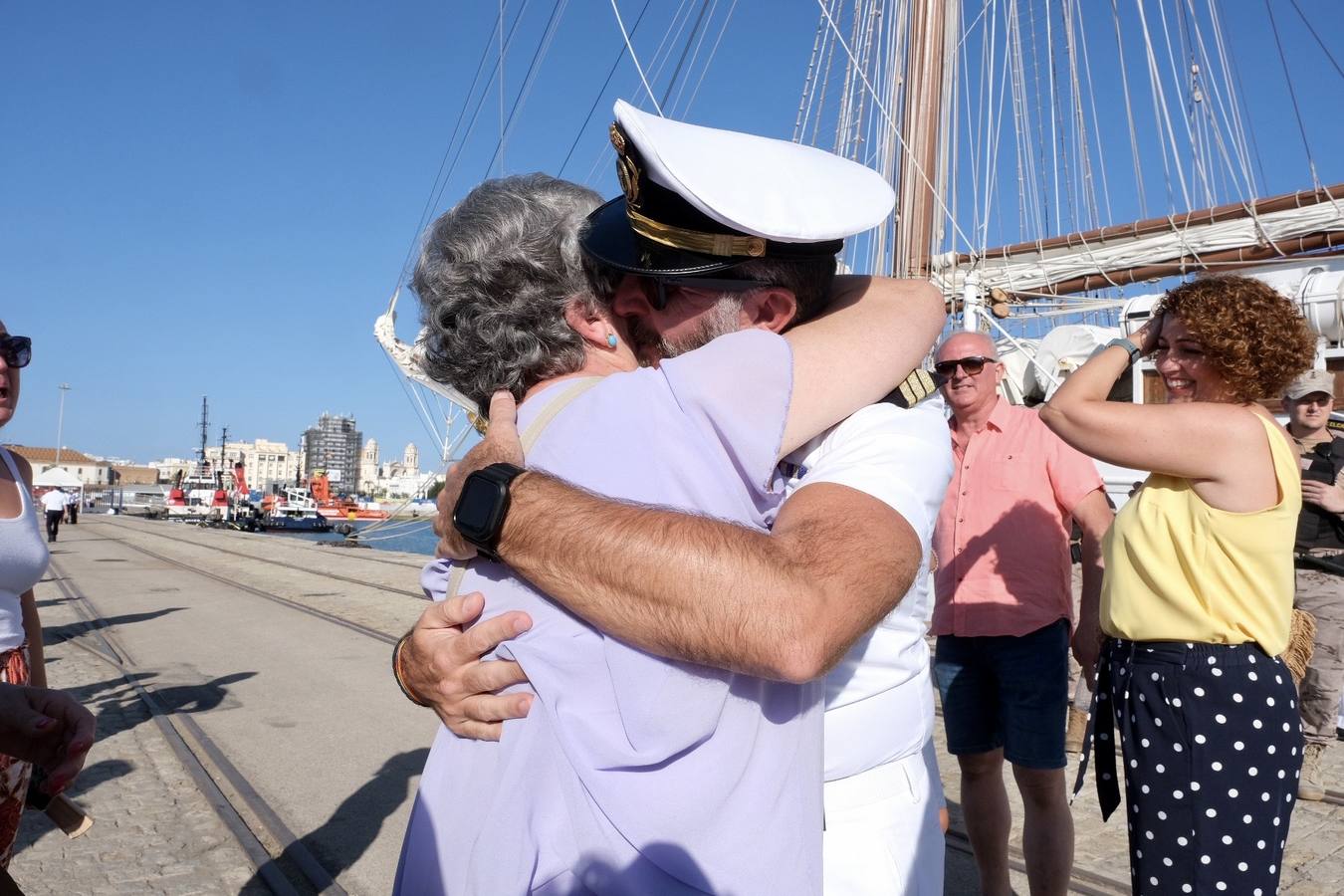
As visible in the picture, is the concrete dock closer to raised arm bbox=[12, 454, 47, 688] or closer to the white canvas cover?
raised arm bbox=[12, 454, 47, 688]

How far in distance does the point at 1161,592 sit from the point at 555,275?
1745 millimetres

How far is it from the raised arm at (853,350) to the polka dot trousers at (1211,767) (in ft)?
4.47

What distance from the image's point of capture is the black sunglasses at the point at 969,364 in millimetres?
3850

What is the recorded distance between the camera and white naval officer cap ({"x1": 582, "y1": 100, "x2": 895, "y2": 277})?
1151mm

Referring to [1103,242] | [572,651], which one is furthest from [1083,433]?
[1103,242]

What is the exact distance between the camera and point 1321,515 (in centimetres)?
496

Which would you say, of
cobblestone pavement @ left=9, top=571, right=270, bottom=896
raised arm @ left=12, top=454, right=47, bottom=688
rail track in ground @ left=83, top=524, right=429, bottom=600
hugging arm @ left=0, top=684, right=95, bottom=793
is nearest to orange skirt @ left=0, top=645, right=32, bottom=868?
hugging arm @ left=0, top=684, right=95, bottom=793

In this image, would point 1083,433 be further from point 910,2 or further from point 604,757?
point 910,2

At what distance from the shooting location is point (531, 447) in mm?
1224

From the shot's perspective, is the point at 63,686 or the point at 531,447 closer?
the point at 531,447

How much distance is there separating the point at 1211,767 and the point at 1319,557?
138 inches

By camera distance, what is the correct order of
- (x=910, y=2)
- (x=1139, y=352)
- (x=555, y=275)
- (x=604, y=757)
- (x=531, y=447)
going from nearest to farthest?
(x=604, y=757)
(x=531, y=447)
(x=555, y=275)
(x=1139, y=352)
(x=910, y=2)

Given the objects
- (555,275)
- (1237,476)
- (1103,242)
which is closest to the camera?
(555,275)

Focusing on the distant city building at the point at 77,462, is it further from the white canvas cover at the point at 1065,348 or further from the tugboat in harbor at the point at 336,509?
the white canvas cover at the point at 1065,348
